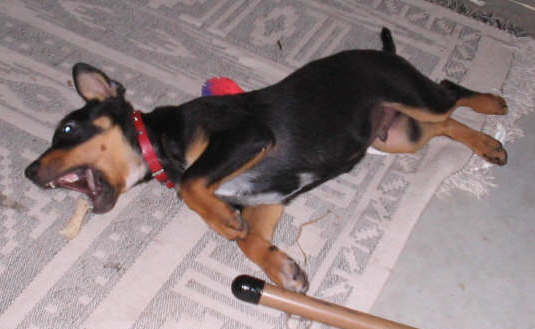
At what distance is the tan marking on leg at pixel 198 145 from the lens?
200 centimetres

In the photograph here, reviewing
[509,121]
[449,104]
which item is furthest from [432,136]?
[509,121]

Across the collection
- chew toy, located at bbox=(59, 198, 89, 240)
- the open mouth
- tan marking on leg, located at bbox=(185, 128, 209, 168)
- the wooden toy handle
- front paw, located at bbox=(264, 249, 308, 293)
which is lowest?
chew toy, located at bbox=(59, 198, 89, 240)

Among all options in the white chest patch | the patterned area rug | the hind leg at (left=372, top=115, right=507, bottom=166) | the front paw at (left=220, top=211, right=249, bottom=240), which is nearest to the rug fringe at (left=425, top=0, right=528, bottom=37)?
the patterned area rug

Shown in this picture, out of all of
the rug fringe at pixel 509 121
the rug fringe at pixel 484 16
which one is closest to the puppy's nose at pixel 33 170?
the rug fringe at pixel 509 121

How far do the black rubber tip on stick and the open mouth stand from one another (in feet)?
1.87

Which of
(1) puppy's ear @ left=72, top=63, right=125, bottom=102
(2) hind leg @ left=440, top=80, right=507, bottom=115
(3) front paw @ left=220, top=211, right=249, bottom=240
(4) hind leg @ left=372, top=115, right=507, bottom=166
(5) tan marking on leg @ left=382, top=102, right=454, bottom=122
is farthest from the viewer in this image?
(2) hind leg @ left=440, top=80, right=507, bottom=115

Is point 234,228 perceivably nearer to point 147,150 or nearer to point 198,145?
point 198,145

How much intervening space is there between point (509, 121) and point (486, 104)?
17 cm

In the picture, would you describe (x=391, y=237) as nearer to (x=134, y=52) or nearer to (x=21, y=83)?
(x=134, y=52)

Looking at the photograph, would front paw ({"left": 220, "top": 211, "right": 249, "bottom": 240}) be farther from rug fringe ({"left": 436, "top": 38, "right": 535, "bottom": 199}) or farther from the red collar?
rug fringe ({"left": 436, "top": 38, "right": 535, "bottom": 199})

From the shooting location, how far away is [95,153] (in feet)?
6.54

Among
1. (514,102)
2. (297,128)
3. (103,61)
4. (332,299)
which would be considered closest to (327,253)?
(332,299)

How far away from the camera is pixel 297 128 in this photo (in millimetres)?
2092

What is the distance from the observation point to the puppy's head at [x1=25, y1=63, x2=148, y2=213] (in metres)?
1.96
